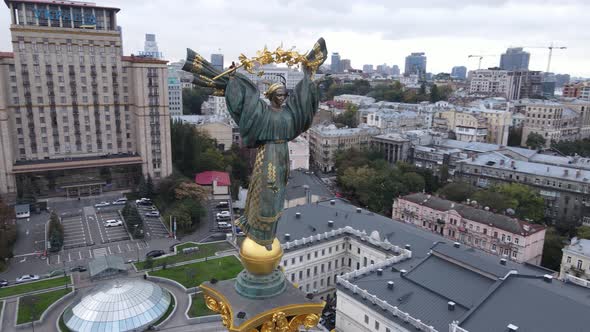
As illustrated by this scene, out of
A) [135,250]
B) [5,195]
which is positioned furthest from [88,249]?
[5,195]

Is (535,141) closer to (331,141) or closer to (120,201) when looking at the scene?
(331,141)

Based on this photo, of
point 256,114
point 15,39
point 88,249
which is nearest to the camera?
point 256,114

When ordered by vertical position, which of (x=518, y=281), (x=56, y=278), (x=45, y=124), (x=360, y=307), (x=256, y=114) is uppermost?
(x=256, y=114)

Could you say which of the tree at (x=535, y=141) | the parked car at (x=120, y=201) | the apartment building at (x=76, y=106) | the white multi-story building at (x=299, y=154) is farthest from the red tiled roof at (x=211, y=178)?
the tree at (x=535, y=141)

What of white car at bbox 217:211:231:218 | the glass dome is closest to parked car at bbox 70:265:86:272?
the glass dome

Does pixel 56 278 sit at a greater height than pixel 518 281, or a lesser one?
lesser

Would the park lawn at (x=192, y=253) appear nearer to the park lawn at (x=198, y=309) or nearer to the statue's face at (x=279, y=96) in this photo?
the park lawn at (x=198, y=309)

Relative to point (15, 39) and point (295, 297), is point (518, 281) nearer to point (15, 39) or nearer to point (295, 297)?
point (295, 297)
